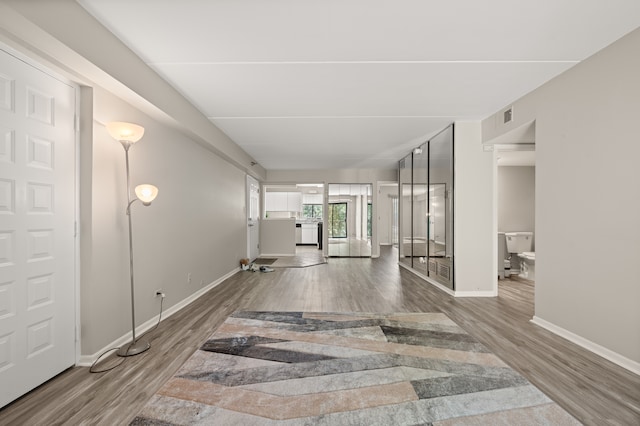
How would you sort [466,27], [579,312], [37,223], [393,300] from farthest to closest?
[393,300], [579,312], [466,27], [37,223]

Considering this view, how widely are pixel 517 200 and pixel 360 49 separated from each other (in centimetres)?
554

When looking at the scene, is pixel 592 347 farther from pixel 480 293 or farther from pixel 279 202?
pixel 279 202

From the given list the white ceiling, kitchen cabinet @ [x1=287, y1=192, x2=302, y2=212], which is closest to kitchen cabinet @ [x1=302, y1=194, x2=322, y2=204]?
kitchen cabinet @ [x1=287, y1=192, x2=302, y2=212]

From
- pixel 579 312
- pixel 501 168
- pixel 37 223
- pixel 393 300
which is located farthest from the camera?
pixel 501 168

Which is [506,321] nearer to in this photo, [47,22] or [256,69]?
[256,69]

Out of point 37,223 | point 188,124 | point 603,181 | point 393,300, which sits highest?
point 188,124

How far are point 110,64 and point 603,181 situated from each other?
4.19m

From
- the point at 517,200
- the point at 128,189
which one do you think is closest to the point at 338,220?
the point at 517,200

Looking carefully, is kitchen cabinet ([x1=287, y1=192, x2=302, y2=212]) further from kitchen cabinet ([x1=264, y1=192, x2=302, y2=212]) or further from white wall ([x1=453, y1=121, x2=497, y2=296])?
white wall ([x1=453, y1=121, x2=497, y2=296])

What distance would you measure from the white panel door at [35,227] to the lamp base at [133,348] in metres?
0.35

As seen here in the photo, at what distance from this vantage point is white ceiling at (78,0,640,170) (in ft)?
6.85

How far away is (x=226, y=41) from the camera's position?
2457 millimetres

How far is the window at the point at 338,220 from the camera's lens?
9.85 m

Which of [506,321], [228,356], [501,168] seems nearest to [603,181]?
[506,321]
